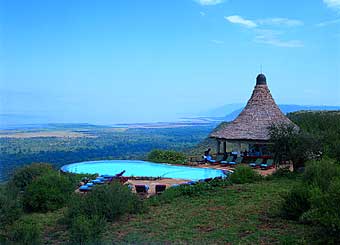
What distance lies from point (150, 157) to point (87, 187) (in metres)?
7.62

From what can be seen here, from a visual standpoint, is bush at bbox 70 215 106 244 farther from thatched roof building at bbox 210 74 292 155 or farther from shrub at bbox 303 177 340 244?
thatched roof building at bbox 210 74 292 155

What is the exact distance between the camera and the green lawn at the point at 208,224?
6.90m

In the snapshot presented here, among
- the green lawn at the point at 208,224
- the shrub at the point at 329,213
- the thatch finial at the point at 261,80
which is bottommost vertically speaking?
the green lawn at the point at 208,224

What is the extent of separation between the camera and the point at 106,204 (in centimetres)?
847

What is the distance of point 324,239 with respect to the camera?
19.6 ft

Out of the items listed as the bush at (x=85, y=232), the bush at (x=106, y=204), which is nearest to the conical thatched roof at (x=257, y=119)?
the bush at (x=106, y=204)

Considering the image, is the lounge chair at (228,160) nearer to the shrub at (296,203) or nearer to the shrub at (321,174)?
the shrub at (321,174)

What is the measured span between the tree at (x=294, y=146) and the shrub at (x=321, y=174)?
14.3ft

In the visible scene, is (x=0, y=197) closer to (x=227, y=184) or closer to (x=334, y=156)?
(x=227, y=184)

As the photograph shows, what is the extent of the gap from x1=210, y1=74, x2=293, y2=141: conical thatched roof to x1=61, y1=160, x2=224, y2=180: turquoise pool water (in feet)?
10.3

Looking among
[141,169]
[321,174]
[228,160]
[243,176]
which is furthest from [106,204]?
[228,160]

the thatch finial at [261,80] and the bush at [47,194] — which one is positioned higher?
the thatch finial at [261,80]

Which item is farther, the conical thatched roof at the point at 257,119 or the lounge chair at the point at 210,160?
the conical thatched roof at the point at 257,119

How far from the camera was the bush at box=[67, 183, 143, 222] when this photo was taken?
27.1 feet
